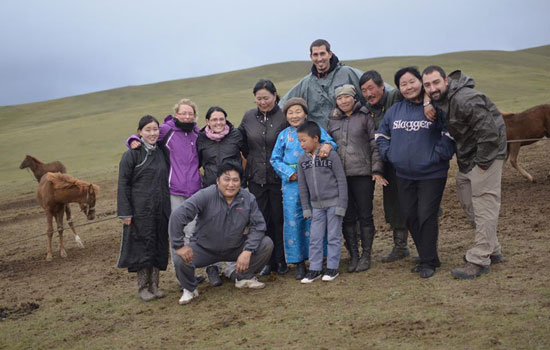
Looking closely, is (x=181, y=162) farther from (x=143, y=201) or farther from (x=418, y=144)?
(x=418, y=144)

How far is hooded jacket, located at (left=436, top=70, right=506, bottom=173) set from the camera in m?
4.67

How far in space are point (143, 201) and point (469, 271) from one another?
3.38 m

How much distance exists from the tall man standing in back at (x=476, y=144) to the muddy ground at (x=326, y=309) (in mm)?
284

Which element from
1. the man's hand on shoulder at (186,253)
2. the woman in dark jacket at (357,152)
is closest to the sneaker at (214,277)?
the man's hand on shoulder at (186,253)

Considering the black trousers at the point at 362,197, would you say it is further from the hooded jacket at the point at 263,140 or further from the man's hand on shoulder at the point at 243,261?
the man's hand on shoulder at the point at 243,261

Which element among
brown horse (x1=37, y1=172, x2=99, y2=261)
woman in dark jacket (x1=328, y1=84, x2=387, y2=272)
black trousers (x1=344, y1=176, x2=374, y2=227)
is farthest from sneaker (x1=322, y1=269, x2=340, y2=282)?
brown horse (x1=37, y1=172, x2=99, y2=261)

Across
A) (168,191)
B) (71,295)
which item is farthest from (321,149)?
(71,295)

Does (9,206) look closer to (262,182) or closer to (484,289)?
(262,182)

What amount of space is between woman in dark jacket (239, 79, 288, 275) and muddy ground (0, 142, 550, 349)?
1.82ft

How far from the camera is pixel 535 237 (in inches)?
245

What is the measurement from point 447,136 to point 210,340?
2.86m

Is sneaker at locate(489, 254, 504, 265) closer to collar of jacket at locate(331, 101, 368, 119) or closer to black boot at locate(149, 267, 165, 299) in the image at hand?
collar of jacket at locate(331, 101, 368, 119)

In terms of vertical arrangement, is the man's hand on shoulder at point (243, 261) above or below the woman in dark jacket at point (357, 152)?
below

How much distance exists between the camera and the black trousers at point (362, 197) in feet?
18.5
